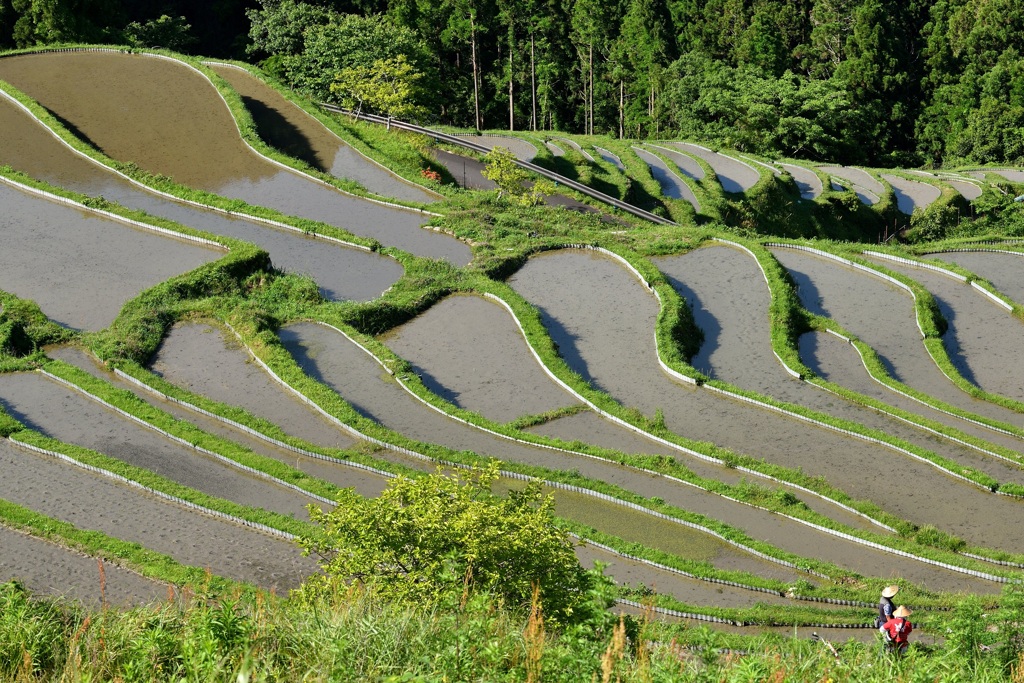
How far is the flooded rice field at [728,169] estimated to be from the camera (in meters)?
50.8

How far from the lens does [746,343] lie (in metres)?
28.5


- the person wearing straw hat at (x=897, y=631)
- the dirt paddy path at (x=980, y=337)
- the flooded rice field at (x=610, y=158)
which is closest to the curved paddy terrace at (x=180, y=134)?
the dirt paddy path at (x=980, y=337)

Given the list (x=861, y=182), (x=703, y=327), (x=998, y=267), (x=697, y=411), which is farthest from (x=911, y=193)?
(x=697, y=411)

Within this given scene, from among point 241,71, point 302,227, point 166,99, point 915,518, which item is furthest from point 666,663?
point 241,71

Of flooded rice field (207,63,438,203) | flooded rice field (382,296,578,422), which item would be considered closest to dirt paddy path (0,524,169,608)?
flooded rice field (382,296,578,422)

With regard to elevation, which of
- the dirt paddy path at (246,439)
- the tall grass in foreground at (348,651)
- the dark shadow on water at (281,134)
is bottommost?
the dirt paddy path at (246,439)

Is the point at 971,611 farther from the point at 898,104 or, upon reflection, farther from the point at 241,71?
the point at 898,104

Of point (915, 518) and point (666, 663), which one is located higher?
point (666, 663)

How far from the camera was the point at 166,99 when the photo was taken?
46656mm

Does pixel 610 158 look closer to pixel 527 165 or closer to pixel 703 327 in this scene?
pixel 527 165

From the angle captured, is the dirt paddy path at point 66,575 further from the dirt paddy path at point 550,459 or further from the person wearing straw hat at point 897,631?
the person wearing straw hat at point 897,631

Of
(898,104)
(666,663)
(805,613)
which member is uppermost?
(898,104)

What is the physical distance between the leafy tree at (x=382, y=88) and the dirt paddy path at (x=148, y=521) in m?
31.5

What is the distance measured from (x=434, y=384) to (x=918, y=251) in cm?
1726
